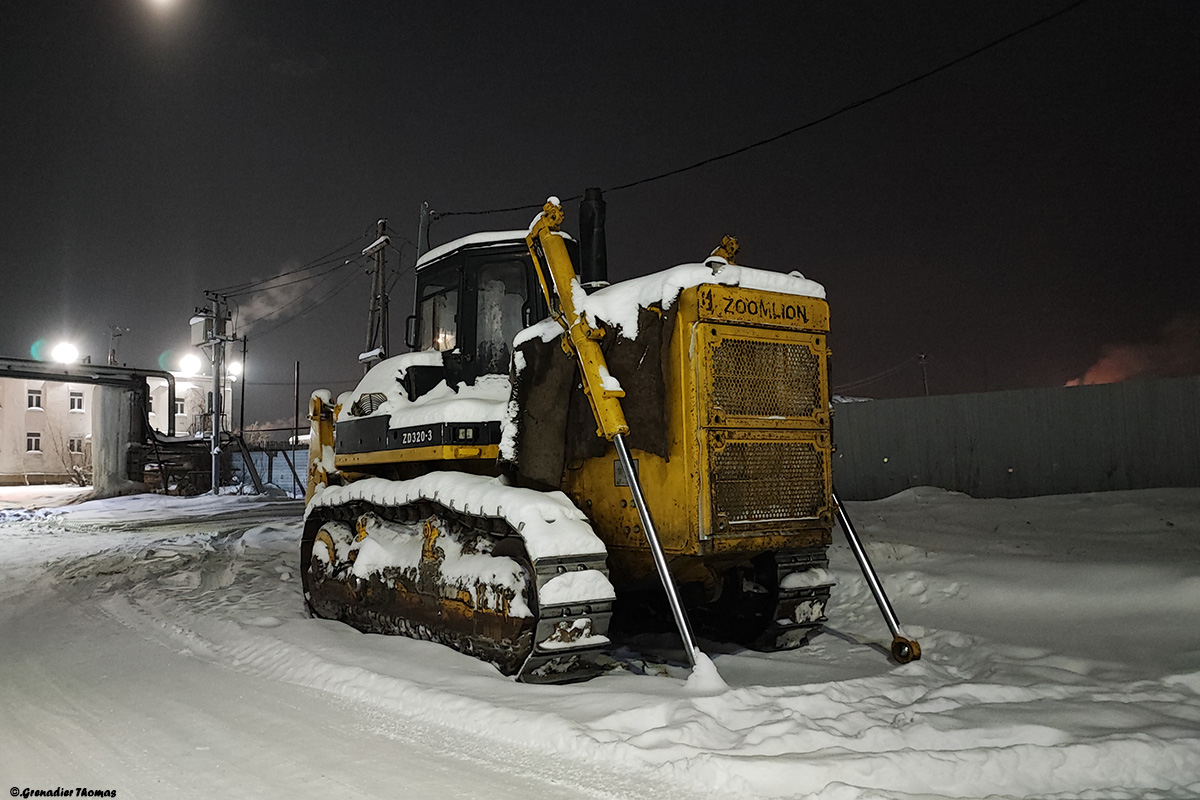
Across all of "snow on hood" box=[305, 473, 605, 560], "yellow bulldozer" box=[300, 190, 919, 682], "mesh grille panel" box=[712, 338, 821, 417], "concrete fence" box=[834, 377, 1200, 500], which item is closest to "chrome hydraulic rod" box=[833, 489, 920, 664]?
"yellow bulldozer" box=[300, 190, 919, 682]

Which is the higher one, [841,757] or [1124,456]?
[1124,456]

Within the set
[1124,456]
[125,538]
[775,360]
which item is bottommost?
[125,538]

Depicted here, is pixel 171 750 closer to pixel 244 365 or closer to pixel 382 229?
pixel 382 229

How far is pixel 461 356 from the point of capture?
734 centimetres

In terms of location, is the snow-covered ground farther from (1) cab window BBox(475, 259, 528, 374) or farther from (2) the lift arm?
(1) cab window BBox(475, 259, 528, 374)

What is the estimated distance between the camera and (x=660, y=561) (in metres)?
→ 5.03

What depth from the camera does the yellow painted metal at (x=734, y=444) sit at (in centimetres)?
525

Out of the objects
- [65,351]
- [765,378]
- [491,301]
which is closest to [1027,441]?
[765,378]

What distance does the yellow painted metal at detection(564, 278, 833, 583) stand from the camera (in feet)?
17.2

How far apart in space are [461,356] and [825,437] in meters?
3.17

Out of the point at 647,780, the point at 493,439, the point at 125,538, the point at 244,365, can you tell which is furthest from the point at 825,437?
the point at 244,365

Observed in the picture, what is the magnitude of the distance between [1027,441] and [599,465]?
11.3m

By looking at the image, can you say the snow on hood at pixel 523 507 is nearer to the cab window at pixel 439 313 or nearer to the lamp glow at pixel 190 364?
the cab window at pixel 439 313

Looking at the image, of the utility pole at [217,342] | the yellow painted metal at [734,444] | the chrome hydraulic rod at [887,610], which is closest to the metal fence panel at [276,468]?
the utility pole at [217,342]
